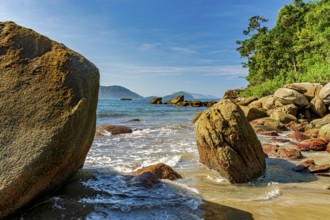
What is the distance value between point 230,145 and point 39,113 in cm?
432

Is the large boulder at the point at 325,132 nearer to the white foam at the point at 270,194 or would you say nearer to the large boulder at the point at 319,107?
the white foam at the point at 270,194

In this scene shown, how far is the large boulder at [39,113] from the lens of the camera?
3.94m

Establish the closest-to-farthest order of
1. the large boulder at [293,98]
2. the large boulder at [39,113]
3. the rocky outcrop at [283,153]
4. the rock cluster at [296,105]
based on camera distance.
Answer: the large boulder at [39,113] → the rocky outcrop at [283,153] → the rock cluster at [296,105] → the large boulder at [293,98]

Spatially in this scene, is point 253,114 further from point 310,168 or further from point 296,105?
point 310,168

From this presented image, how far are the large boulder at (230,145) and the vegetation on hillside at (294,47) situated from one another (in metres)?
19.7

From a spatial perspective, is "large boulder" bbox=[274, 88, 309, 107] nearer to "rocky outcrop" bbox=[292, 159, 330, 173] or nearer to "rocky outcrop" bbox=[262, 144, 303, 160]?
"rocky outcrop" bbox=[262, 144, 303, 160]

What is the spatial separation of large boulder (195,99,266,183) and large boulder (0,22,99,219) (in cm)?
304

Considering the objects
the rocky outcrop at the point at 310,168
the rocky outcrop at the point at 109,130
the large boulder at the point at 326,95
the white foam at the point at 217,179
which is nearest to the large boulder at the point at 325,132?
the rocky outcrop at the point at 310,168

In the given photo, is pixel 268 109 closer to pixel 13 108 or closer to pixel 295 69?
pixel 295 69

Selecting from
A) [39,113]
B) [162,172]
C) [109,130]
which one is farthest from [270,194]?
[109,130]

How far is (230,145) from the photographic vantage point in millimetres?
6906

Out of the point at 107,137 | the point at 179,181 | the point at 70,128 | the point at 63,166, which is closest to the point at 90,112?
the point at 70,128

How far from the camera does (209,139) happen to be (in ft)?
23.2

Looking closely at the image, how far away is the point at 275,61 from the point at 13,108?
38787 mm
